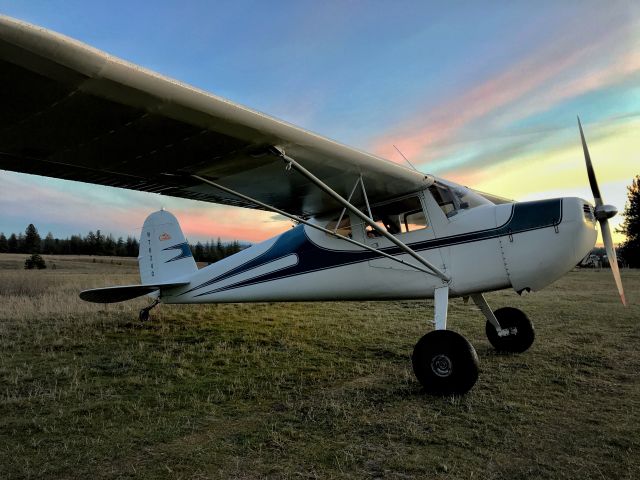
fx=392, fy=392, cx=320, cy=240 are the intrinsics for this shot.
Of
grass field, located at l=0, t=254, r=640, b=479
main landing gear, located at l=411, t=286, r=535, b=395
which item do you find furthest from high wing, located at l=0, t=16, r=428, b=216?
grass field, located at l=0, t=254, r=640, b=479

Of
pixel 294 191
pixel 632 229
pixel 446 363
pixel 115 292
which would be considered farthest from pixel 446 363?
pixel 632 229

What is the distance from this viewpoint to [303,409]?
3518 millimetres

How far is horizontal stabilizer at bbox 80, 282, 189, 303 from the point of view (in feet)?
22.6

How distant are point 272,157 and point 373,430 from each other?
9.18 feet

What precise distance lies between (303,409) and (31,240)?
87792mm

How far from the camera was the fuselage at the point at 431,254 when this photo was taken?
423cm

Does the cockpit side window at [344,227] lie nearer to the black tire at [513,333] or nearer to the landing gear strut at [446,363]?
the landing gear strut at [446,363]

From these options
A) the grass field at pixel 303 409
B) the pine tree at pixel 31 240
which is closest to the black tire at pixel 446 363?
the grass field at pixel 303 409

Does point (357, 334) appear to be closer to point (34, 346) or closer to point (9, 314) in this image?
point (34, 346)

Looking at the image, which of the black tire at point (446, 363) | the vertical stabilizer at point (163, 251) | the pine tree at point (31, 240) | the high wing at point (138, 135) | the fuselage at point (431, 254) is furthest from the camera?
the pine tree at point (31, 240)

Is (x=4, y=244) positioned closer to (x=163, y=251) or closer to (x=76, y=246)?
(x=76, y=246)

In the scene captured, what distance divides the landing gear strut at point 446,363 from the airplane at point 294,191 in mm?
13

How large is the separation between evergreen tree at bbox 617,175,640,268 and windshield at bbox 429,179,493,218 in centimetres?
4956

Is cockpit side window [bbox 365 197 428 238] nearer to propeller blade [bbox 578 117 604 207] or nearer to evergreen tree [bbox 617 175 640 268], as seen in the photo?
propeller blade [bbox 578 117 604 207]
